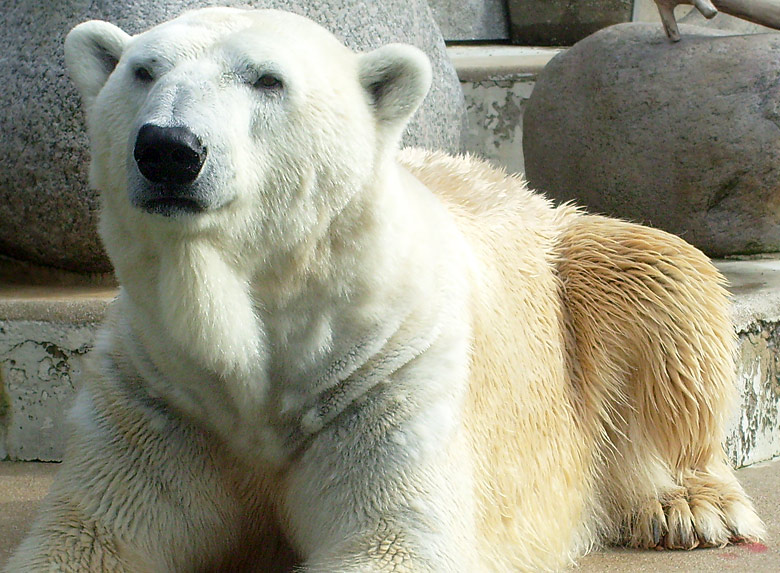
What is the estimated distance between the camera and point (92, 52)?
6.15 feet

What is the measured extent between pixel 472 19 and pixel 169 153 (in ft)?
21.0

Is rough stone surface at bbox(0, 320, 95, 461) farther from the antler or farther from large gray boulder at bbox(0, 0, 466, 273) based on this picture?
the antler

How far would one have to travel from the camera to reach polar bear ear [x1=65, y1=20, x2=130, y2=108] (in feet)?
6.09

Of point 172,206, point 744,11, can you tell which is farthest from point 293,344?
point 744,11

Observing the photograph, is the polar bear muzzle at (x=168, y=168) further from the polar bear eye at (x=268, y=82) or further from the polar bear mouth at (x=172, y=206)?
the polar bear eye at (x=268, y=82)

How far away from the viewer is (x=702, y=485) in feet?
7.90

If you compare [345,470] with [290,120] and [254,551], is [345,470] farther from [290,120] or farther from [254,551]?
[290,120]

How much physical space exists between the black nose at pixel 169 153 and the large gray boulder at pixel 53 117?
143cm

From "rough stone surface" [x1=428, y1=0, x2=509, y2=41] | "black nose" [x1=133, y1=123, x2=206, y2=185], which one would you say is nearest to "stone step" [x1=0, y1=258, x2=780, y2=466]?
"black nose" [x1=133, y1=123, x2=206, y2=185]

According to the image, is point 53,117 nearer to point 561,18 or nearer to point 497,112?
point 497,112

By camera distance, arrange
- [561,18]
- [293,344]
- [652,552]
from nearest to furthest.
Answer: [293,344] → [652,552] → [561,18]

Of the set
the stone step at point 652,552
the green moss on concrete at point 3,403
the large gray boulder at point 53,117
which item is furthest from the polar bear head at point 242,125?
the green moss on concrete at point 3,403

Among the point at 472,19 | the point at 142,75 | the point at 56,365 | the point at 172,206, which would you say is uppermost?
the point at 142,75

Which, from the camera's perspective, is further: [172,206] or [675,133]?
[675,133]
